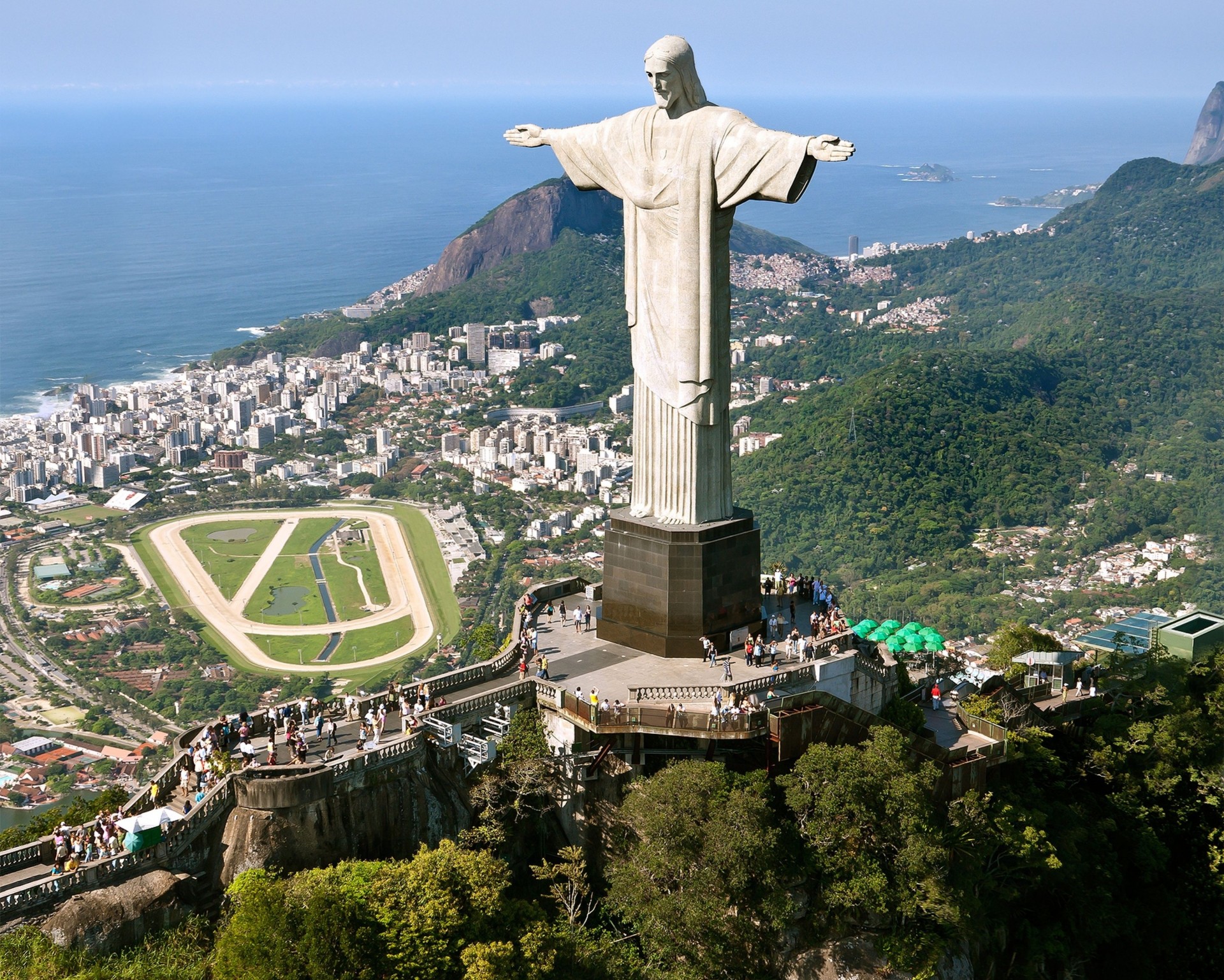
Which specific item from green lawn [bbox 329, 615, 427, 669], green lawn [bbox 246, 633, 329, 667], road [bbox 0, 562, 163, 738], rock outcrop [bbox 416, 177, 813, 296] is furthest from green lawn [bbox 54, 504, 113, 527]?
rock outcrop [bbox 416, 177, 813, 296]

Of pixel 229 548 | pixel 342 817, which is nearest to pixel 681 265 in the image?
pixel 342 817

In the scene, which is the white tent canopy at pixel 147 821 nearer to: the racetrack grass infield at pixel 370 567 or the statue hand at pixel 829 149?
the statue hand at pixel 829 149

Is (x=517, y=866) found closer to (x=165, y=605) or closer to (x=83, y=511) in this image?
(x=165, y=605)

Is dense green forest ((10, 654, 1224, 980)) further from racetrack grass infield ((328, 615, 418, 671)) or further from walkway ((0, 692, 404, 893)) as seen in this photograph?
racetrack grass infield ((328, 615, 418, 671))

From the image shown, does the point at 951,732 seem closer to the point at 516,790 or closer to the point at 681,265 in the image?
the point at 516,790

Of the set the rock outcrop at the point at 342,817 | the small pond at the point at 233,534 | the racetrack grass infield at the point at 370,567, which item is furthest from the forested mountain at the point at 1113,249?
the rock outcrop at the point at 342,817

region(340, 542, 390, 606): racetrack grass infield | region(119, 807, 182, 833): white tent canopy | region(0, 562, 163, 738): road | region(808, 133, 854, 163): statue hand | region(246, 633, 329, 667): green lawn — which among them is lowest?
region(0, 562, 163, 738): road
